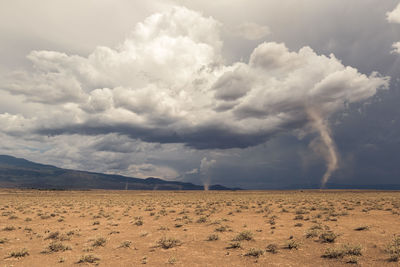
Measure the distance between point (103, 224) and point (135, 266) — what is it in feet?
45.0

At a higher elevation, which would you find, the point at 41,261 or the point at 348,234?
the point at 348,234

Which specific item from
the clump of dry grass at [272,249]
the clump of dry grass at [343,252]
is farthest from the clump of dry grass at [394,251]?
the clump of dry grass at [272,249]

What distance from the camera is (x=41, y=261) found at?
1340 centimetres

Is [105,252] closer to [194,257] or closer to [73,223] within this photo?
[194,257]

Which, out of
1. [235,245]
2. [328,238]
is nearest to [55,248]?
[235,245]

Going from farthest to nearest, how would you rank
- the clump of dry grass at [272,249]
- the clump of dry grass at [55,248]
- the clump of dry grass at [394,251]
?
the clump of dry grass at [55,248] < the clump of dry grass at [272,249] < the clump of dry grass at [394,251]

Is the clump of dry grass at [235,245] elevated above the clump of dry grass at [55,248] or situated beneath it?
elevated above

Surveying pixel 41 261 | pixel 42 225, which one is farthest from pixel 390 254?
pixel 42 225

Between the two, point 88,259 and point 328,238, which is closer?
point 88,259

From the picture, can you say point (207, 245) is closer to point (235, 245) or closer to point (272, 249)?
point (235, 245)

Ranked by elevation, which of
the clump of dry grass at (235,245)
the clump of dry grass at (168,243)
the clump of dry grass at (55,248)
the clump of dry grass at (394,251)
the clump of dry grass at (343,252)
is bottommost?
the clump of dry grass at (55,248)

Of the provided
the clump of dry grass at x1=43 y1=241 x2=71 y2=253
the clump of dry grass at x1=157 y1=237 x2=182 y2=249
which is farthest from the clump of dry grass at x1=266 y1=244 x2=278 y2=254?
the clump of dry grass at x1=43 y1=241 x2=71 y2=253

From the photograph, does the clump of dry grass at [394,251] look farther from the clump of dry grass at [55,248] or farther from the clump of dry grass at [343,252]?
the clump of dry grass at [55,248]

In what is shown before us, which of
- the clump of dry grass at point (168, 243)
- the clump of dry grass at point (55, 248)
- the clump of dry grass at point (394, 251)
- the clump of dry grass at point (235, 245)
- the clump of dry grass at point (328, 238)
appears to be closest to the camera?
the clump of dry grass at point (394, 251)
